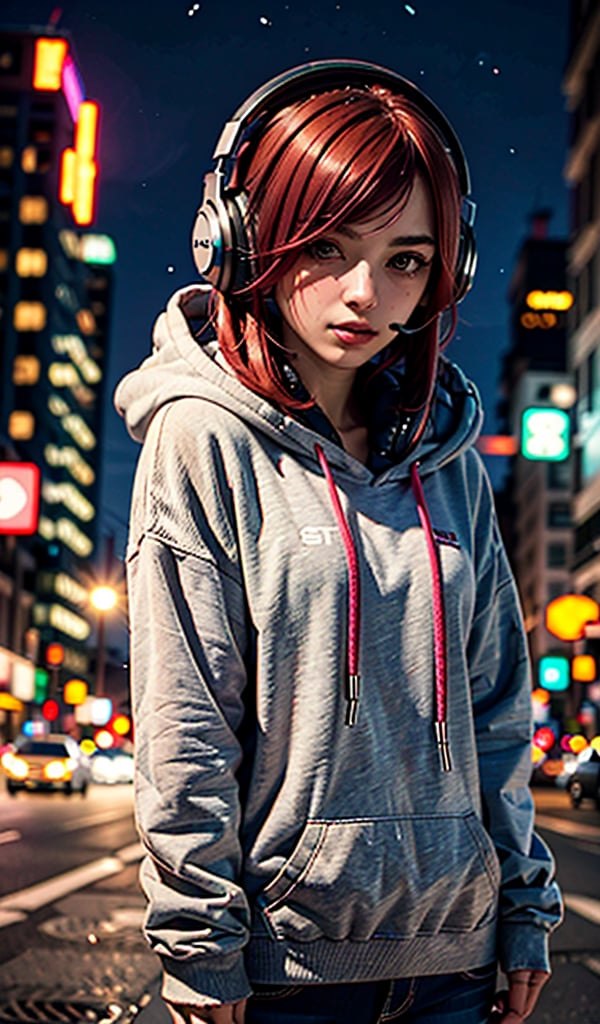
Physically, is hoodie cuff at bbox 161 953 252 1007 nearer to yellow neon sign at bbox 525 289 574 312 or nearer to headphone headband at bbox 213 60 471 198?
headphone headband at bbox 213 60 471 198

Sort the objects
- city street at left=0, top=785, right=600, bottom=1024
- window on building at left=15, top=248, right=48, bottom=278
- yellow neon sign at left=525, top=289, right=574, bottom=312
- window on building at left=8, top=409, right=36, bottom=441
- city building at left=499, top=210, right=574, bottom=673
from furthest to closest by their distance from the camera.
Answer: window on building at left=15, top=248, right=48, bottom=278 → window on building at left=8, top=409, right=36, bottom=441 → city building at left=499, top=210, right=574, bottom=673 → yellow neon sign at left=525, top=289, right=574, bottom=312 → city street at left=0, top=785, right=600, bottom=1024

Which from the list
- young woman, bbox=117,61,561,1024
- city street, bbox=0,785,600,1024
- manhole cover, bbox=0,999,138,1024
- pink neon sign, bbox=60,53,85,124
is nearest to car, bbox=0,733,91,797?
city street, bbox=0,785,600,1024

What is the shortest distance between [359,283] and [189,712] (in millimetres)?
558

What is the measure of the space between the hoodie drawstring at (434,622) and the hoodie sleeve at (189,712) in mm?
129

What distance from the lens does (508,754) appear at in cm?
195

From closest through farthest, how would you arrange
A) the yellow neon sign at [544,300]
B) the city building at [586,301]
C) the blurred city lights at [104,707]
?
the blurred city lights at [104,707]
the yellow neon sign at [544,300]
the city building at [586,301]

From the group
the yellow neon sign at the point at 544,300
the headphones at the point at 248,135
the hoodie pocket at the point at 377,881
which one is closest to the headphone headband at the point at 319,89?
the headphones at the point at 248,135

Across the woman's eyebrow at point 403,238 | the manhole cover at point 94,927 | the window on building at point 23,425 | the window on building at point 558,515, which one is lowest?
the window on building at point 558,515

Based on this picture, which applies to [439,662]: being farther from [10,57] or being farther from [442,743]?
[10,57]

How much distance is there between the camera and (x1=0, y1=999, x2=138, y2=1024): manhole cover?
5.02 m

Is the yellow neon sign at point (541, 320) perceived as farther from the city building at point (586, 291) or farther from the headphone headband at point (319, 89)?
the city building at point (586, 291)

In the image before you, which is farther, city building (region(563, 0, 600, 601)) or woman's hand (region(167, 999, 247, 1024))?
city building (region(563, 0, 600, 601))

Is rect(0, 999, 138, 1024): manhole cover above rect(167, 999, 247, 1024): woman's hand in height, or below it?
below

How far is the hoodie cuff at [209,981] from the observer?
166cm
